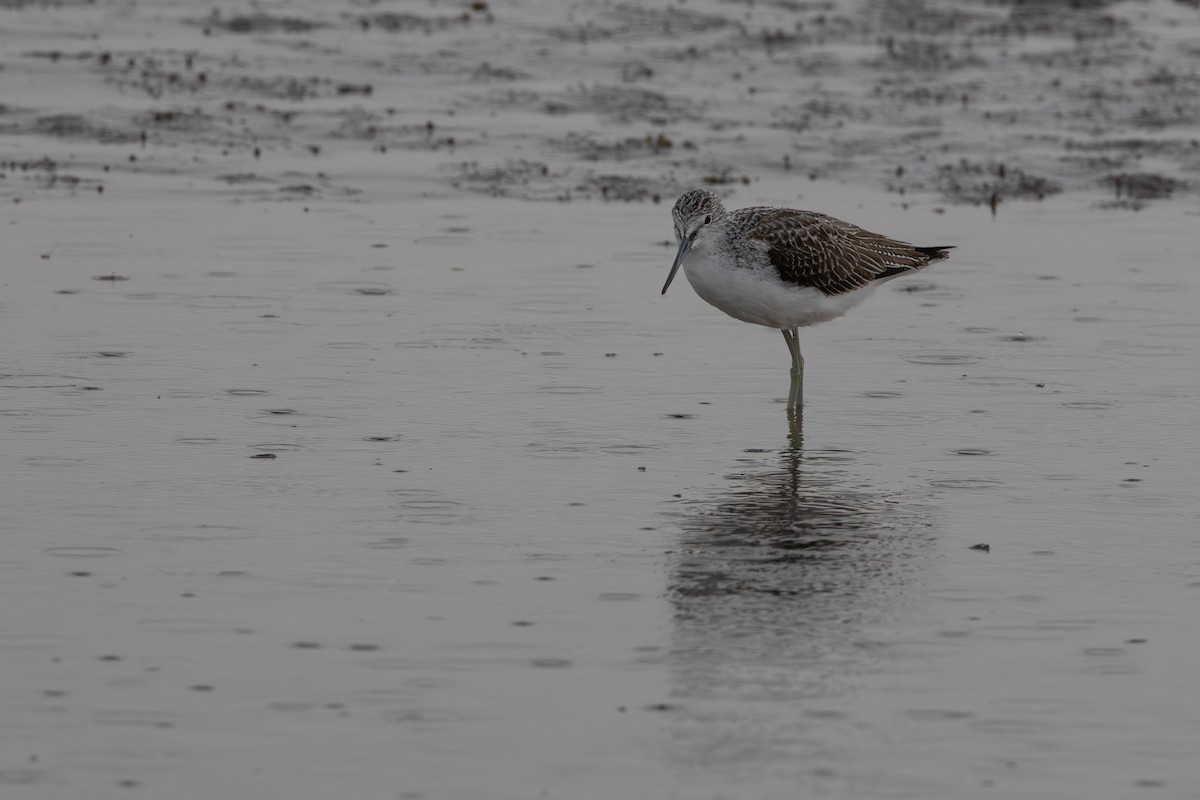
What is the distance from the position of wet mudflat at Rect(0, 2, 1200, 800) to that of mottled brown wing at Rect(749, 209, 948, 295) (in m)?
0.71

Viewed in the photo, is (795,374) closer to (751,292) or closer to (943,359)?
(751,292)

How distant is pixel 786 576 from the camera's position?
889 cm

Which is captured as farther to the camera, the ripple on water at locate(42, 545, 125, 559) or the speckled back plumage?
the speckled back plumage

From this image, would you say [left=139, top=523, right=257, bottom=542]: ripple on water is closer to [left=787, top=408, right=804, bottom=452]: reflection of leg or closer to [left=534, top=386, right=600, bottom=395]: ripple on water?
[left=534, top=386, right=600, bottom=395]: ripple on water

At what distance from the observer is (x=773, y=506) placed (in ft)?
33.4

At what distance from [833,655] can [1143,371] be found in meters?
6.38

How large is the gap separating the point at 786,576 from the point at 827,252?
4.68 m

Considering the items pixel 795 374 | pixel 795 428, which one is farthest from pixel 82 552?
pixel 795 374

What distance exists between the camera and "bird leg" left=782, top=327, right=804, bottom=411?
12.5 metres

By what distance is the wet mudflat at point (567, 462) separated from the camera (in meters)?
7.04

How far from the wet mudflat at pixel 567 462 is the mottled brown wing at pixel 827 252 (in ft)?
2.31

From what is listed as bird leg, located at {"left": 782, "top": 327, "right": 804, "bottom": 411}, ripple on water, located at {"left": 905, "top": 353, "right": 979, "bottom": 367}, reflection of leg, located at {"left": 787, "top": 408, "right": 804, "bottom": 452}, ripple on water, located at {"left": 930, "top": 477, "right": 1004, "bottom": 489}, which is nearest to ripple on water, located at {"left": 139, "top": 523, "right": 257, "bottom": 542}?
reflection of leg, located at {"left": 787, "top": 408, "right": 804, "bottom": 452}

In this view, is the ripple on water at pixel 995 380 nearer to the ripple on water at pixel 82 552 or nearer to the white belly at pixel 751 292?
the white belly at pixel 751 292

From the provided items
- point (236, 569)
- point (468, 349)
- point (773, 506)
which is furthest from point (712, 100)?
point (236, 569)
